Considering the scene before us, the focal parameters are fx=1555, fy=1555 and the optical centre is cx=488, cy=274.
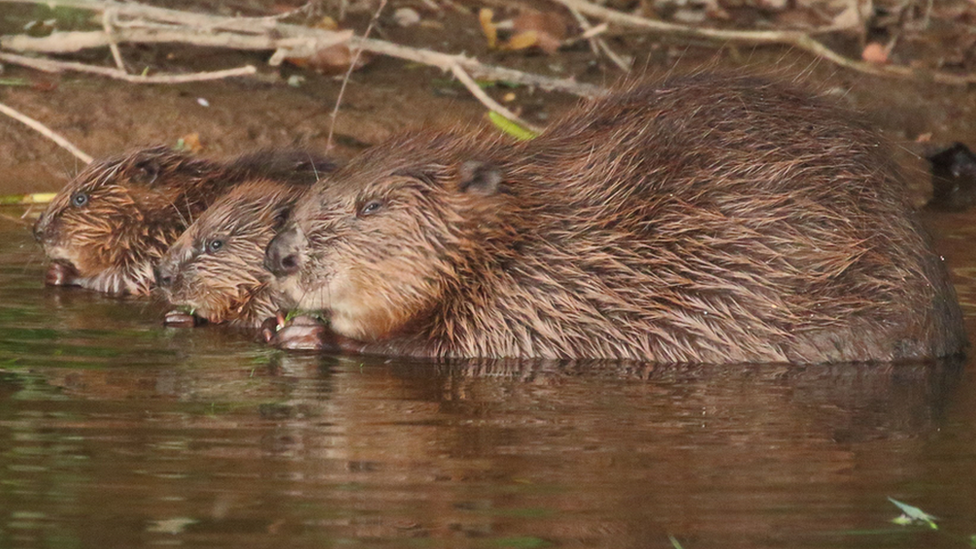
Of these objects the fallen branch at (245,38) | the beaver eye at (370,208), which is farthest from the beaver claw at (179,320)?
the fallen branch at (245,38)

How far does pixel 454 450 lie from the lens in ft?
11.1

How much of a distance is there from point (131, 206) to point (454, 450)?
98.9 inches

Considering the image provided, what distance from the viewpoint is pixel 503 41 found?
7.88 m

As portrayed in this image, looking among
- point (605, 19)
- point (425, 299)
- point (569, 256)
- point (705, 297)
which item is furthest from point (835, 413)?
point (605, 19)

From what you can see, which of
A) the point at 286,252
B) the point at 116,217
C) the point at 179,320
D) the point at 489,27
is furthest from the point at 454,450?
the point at 489,27

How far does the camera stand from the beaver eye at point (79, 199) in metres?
5.48

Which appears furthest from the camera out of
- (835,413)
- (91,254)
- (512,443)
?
(91,254)

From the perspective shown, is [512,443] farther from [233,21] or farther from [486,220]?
[233,21]

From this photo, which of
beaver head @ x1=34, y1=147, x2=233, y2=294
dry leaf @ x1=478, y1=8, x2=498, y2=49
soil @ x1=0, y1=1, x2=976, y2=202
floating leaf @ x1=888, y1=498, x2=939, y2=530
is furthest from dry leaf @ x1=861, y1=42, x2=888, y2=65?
floating leaf @ x1=888, y1=498, x2=939, y2=530

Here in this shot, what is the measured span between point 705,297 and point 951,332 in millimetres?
713

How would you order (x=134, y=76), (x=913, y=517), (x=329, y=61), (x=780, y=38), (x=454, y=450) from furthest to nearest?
(x=780, y=38), (x=329, y=61), (x=134, y=76), (x=454, y=450), (x=913, y=517)

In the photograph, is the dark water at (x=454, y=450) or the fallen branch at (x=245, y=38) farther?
the fallen branch at (x=245, y=38)

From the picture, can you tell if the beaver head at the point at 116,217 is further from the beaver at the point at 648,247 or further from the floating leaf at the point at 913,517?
the floating leaf at the point at 913,517

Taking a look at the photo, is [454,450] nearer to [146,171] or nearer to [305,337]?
[305,337]
